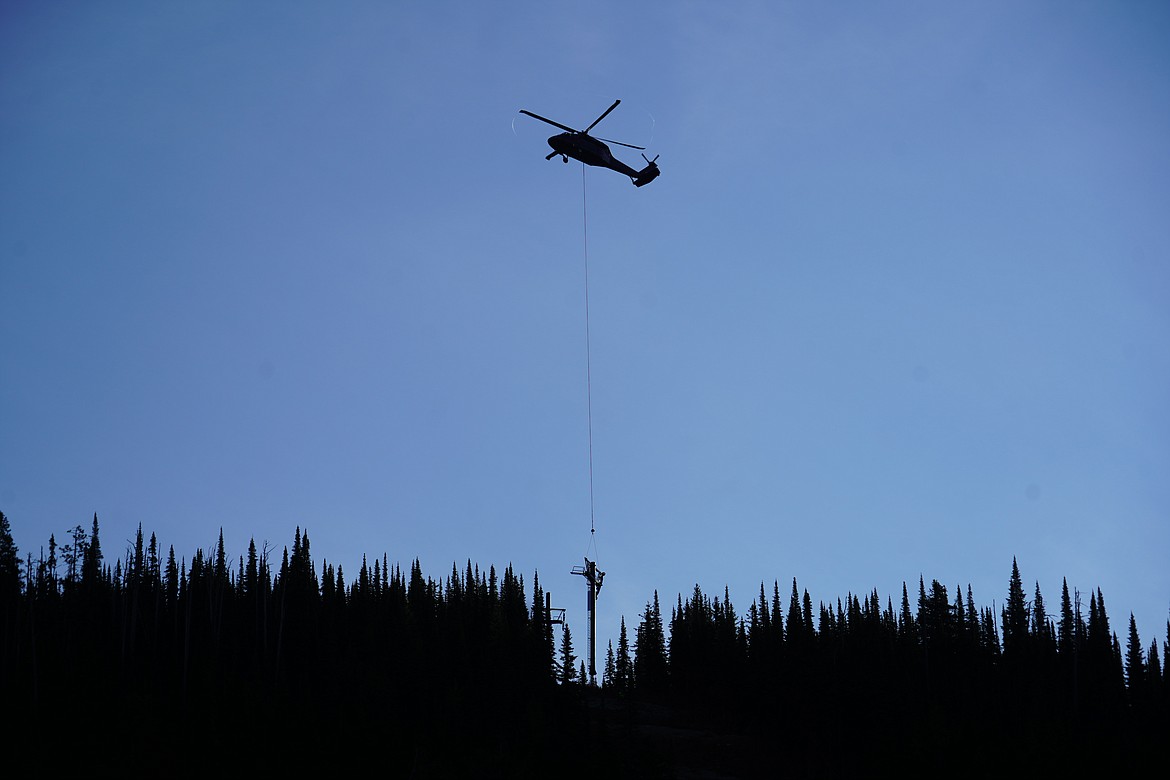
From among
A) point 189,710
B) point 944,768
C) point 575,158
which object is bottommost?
point 944,768

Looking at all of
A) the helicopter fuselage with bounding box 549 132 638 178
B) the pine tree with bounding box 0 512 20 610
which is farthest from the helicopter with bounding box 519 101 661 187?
the pine tree with bounding box 0 512 20 610

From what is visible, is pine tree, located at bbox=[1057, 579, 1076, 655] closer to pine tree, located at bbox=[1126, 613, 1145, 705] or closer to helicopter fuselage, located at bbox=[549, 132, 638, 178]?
pine tree, located at bbox=[1126, 613, 1145, 705]

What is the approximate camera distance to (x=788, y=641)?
11462 cm

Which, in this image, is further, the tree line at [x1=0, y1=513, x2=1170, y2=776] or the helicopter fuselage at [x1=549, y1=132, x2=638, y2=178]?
the tree line at [x1=0, y1=513, x2=1170, y2=776]

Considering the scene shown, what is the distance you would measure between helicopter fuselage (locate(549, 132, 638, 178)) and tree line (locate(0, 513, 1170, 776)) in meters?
39.0

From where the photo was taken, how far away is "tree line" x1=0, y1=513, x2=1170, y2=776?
277 feet

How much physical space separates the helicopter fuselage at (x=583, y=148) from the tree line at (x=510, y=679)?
39.0 metres

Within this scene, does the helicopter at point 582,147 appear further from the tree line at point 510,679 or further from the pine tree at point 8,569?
the pine tree at point 8,569

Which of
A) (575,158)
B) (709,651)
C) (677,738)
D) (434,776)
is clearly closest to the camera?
(575,158)

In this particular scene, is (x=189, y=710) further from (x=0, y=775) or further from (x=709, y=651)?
(x=709, y=651)

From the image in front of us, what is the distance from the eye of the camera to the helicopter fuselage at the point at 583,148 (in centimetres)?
6069

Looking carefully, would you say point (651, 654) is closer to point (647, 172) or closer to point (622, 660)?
point (622, 660)

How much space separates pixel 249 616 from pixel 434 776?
47634mm

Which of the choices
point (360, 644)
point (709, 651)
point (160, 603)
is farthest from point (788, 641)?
point (160, 603)
